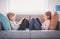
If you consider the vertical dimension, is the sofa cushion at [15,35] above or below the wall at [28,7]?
below

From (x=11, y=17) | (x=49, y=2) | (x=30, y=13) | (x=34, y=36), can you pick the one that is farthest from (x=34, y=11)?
(x=34, y=36)

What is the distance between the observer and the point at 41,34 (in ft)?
9.28

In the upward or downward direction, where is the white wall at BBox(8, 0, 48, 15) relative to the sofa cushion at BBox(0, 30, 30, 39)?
upward

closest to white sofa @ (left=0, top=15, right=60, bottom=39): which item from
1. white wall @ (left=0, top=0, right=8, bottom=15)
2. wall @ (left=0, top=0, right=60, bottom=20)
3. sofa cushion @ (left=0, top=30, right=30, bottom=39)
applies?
sofa cushion @ (left=0, top=30, right=30, bottom=39)

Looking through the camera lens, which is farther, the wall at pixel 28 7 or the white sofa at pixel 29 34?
the wall at pixel 28 7

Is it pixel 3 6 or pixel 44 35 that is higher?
pixel 3 6

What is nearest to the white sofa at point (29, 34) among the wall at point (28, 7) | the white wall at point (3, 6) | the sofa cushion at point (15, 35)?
the sofa cushion at point (15, 35)

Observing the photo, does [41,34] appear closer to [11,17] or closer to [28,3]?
[11,17]

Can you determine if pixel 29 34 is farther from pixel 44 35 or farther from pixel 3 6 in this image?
pixel 3 6

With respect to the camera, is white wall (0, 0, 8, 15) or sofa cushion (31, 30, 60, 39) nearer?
sofa cushion (31, 30, 60, 39)

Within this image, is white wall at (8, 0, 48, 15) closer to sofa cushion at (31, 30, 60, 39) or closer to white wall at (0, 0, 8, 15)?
white wall at (0, 0, 8, 15)

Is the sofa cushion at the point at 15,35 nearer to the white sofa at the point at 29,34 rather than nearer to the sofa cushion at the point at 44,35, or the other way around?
the white sofa at the point at 29,34

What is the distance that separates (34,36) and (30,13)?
5.95 feet

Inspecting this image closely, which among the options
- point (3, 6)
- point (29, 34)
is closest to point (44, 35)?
point (29, 34)
